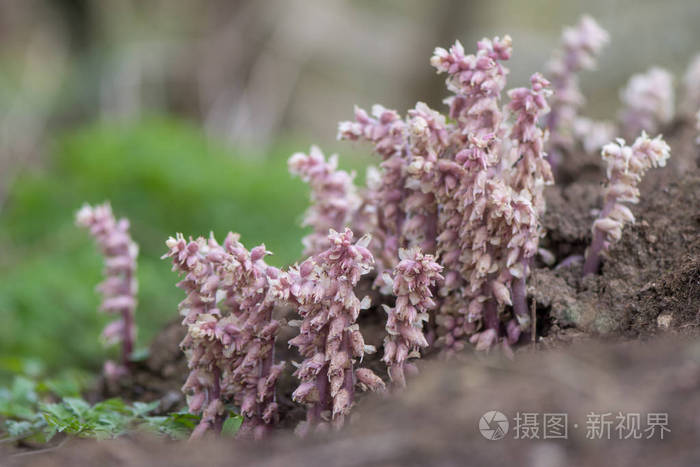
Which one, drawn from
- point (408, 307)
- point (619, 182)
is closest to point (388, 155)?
point (408, 307)

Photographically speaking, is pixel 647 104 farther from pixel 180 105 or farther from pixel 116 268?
pixel 180 105

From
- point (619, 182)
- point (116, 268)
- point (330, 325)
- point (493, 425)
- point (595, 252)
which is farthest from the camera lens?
point (116, 268)

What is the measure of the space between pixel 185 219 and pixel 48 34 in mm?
7541

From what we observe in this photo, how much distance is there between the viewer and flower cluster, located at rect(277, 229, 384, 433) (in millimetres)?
2225

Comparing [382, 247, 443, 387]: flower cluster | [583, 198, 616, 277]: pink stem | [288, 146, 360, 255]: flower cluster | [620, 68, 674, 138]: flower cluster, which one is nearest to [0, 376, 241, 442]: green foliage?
[382, 247, 443, 387]: flower cluster

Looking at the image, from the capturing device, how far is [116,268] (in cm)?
333

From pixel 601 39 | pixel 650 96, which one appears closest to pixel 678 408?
pixel 601 39

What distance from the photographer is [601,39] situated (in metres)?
3.37

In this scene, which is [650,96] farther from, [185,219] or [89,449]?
[185,219]

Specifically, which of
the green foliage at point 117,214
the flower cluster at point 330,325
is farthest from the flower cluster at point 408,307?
the green foliage at point 117,214

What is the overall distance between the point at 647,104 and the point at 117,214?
182 inches

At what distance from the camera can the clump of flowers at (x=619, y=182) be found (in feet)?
8.18

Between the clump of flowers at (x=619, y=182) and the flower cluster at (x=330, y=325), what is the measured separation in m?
0.89

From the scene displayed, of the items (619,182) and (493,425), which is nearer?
(493,425)
